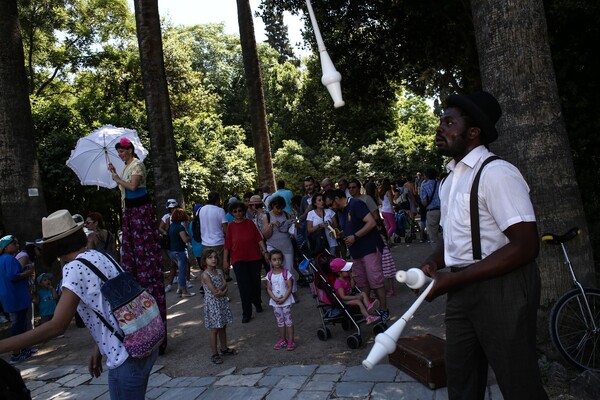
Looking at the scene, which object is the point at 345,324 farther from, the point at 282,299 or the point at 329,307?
the point at 282,299

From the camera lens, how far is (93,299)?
308cm

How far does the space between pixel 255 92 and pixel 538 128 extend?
11.5m

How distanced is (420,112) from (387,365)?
127ft

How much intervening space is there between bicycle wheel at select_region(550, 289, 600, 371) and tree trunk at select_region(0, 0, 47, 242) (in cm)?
881

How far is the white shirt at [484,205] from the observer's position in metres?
2.47

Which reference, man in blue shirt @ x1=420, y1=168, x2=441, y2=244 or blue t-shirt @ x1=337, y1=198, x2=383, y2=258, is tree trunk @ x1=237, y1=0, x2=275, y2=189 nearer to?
man in blue shirt @ x1=420, y1=168, x2=441, y2=244

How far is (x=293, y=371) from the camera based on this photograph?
5457 mm

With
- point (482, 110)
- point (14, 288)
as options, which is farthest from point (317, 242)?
point (482, 110)

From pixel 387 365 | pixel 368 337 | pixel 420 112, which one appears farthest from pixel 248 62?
pixel 420 112

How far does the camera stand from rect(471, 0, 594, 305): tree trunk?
4512mm

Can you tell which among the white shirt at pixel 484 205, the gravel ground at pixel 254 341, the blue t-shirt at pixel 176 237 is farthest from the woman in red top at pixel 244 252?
the white shirt at pixel 484 205

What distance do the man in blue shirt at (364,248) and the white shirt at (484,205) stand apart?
384cm

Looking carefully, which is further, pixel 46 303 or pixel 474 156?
pixel 46 303

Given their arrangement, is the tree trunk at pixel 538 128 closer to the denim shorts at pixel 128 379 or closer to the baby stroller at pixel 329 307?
the baby stroller at pixel 329 307
